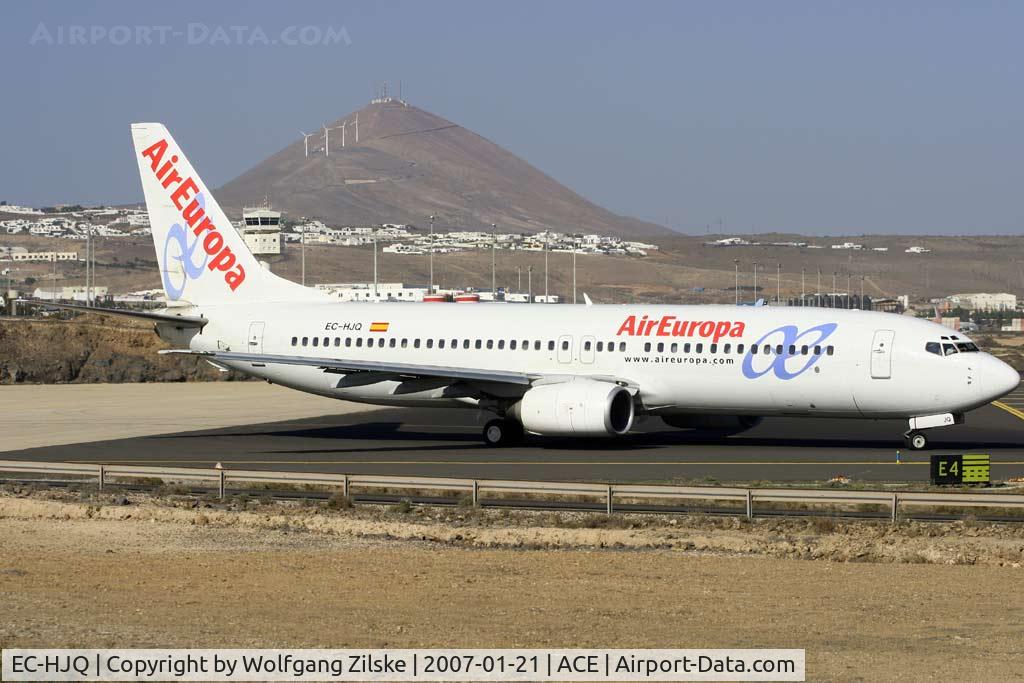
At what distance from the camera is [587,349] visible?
4353cm

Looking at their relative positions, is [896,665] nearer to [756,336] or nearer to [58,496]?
[58,496]

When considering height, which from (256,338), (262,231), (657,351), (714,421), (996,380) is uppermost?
(262,231)

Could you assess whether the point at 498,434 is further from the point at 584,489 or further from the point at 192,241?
the point at 584,489

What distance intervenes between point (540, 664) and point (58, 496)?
18.7m

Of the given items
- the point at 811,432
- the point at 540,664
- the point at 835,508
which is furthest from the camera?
the point at 811,432

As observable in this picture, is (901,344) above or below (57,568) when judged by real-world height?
above

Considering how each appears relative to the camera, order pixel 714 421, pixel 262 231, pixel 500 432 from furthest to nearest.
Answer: pixel 262 231
pixel 714 421
pixel 500 432

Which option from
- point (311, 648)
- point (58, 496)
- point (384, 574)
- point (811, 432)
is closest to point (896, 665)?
point (311, 648)

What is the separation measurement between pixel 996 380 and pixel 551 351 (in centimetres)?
1276

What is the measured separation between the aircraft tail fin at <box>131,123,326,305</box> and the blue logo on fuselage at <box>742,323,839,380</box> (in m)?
15.6

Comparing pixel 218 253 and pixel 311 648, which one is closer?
pixel 311 648

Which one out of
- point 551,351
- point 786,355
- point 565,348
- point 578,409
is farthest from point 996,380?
point 551,351

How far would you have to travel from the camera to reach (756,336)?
4162 cm

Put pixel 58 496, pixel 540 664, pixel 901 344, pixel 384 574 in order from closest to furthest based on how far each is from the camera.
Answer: pixel 540 664 → pixel 384 574 → pixel 58 496 → pixel 901 344
